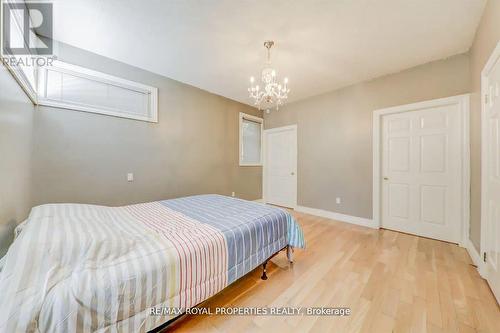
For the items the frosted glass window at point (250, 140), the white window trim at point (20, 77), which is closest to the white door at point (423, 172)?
the frosted glass window at point (250, 140)

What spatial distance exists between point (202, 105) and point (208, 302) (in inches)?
127

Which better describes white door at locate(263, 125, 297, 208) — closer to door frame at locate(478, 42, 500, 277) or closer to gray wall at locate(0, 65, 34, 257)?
door frame at locate(478, 42, 500, 277)

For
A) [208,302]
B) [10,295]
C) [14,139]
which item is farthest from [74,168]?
[208,302]

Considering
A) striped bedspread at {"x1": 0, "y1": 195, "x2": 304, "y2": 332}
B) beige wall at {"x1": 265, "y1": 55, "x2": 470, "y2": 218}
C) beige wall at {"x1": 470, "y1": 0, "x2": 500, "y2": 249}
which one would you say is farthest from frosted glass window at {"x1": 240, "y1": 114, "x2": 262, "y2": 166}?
beige wall at {"x1": 470, "y1": 0, "x2": 500, "y2": 249}

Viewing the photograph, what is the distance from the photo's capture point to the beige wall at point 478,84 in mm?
1592

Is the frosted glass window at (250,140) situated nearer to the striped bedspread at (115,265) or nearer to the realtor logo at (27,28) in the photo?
the striped bedspread at (115,265)

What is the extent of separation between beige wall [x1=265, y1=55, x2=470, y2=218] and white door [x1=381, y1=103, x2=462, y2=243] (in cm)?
25

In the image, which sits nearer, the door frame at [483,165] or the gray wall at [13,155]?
the gray wall at [13,155]

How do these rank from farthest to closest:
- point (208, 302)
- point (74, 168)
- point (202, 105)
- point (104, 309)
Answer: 1. point (202, 105)
2. point (74, 168)
3. point (208, 302)
4. point (104, 309)

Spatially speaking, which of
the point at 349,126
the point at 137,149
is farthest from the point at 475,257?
the point at 137,149

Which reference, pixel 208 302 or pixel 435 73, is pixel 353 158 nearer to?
pixel 435 73

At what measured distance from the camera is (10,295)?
719 mm

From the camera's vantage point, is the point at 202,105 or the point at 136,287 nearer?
the point at 136,287

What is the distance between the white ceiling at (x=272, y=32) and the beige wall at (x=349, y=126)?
0.23 meters
